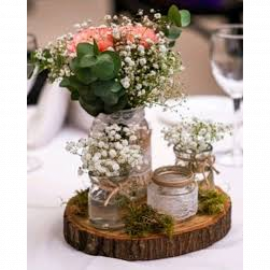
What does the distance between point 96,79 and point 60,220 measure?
30cm

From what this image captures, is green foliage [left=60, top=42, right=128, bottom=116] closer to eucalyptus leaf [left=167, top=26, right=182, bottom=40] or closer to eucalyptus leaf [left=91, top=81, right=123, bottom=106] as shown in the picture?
eucalyptus leaf [left=91, top=81, right=123, bottom=106]

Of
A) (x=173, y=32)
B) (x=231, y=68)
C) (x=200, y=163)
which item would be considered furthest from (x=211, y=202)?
(x=231, y=68)

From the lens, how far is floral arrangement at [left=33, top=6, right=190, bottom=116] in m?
0.86

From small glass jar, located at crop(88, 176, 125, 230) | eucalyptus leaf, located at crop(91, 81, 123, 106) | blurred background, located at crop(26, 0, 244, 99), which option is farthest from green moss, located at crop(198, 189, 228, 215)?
blurred background, located at crop(26, 0, 244, 99)

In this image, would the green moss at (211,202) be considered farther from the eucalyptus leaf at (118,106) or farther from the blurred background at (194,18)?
the blurred background at (194,18)

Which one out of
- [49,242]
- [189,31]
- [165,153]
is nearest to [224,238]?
[49,242]

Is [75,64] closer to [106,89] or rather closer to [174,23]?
[106,89]

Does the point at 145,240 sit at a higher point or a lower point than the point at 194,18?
lower

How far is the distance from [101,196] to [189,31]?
11.1ft

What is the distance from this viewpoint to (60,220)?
1040 millimetres

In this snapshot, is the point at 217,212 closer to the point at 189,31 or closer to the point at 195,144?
the point at 195,144

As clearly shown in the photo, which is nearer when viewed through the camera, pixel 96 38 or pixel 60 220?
pixel 96 38

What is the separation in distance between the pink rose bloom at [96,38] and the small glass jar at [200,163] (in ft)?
0.75

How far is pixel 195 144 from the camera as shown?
1.00 m
